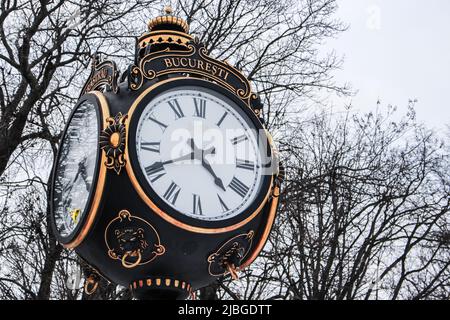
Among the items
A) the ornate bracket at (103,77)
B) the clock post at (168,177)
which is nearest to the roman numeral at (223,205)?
the clock post at (168,177)

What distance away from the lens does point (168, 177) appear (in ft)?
10.4

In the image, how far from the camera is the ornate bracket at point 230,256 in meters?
3.19

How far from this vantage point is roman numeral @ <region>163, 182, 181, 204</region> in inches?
123

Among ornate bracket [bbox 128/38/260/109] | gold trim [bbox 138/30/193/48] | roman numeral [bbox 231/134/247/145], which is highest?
gold trim [bbox 138/30/193/48]

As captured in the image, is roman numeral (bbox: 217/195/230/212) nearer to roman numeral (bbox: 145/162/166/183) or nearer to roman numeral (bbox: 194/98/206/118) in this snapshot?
roman numeral (bbox: 145/162/166/183)

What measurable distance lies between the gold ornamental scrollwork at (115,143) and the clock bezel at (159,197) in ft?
0.07

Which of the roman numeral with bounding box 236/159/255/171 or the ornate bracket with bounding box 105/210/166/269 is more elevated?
the roman numeral with bounding box 236/159/255/171

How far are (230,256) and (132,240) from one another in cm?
43

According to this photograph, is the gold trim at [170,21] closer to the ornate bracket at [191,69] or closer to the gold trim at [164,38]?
the gold trim at [164,38]

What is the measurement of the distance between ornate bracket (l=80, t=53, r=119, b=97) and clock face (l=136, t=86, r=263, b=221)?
0.97ft

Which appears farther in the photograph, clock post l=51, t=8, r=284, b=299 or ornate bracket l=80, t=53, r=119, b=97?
ornate bracket l=80, t=53, r=119, b=97

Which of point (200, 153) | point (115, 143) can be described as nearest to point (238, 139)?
point (200, 153)

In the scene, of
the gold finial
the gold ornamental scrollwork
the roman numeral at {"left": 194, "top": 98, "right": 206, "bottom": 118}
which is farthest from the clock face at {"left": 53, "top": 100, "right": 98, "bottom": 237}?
the gold finial
